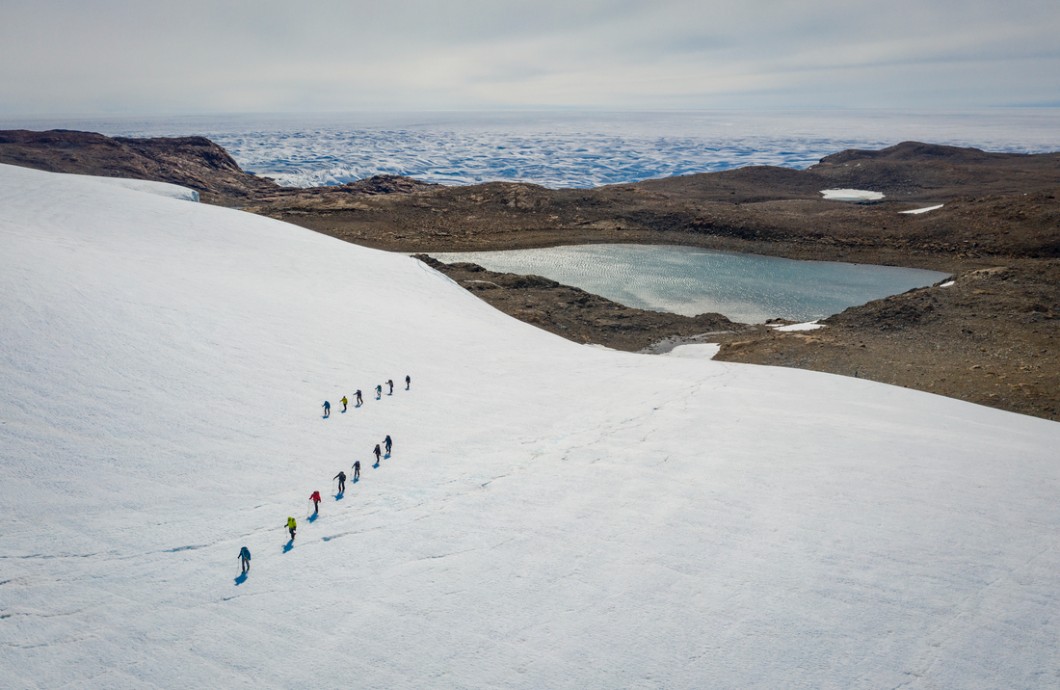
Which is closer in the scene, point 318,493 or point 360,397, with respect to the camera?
point 318,493

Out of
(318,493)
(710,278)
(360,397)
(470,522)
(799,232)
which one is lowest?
(470,522)

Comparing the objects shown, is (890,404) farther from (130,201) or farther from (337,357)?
(130,201)

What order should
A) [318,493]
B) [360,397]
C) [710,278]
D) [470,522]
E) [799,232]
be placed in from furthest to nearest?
[799,232] < [710,278] < [360,397] < [470,522] < [318,493]

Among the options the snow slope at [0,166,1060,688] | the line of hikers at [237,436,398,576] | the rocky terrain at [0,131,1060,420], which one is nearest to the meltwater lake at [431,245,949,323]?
the rocky terrain at [0,131,1060,420]

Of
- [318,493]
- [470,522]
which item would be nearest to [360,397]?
[318,493]

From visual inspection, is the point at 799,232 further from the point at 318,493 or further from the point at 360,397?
the point at 318,493

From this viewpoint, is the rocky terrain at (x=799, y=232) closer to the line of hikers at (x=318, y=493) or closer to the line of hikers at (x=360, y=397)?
the line of hikers at (x=360, y=397)

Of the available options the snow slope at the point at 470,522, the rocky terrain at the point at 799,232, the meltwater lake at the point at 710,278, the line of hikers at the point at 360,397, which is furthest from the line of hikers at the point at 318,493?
the meltwater lake at the point at 710,278

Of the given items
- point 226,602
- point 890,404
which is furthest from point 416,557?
point 890,404
